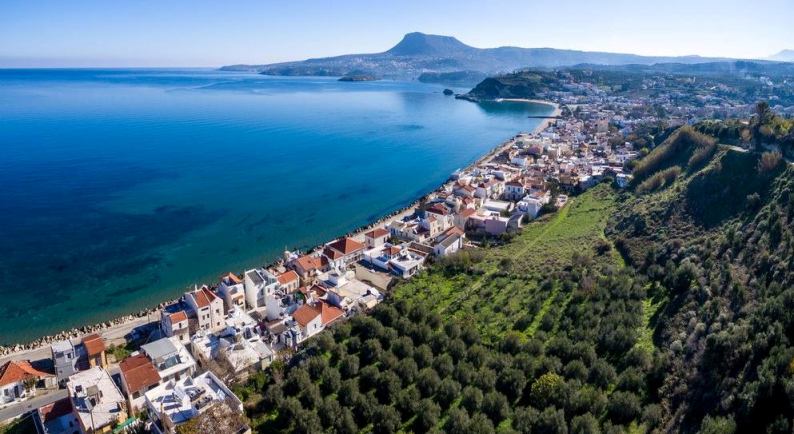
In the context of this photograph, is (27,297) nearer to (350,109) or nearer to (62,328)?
(62,328)

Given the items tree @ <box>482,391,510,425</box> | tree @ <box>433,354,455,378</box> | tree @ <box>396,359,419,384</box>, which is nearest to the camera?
tree @ <box>482,391,510,425</box>

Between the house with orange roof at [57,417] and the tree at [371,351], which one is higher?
the tree at [371,351]

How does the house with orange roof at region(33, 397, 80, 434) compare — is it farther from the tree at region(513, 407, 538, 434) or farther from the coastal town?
the tree at region(513, 407, 538, 434)

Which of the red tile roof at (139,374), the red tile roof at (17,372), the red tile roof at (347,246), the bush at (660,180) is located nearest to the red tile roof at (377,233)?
the red tile roof at (347,246)

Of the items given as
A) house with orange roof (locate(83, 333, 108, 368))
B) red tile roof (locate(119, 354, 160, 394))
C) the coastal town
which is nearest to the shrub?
the coastal town

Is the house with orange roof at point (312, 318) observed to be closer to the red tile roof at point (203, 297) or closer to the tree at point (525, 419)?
the red tile roof at point (203, 297)

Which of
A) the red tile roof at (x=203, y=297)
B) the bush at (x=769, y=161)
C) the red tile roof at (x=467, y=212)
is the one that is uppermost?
the bush at (x=769, y=161)

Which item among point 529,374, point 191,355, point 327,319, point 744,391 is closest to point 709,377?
point 744,391
